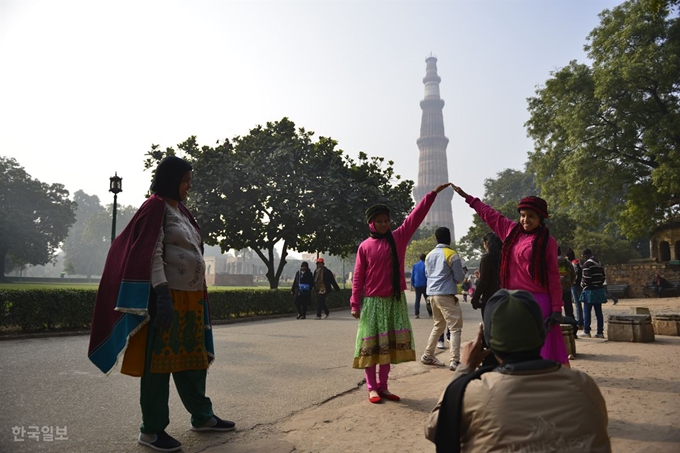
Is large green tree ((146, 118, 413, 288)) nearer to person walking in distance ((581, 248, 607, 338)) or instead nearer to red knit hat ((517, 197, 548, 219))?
person walking in distance ((581, 248, 607, 338))

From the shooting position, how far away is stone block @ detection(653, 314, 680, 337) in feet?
30.8

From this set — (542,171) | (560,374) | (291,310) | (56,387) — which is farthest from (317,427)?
(542,171)

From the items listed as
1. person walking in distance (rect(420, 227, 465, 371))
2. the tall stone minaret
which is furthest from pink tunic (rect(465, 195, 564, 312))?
the tall stone minaret

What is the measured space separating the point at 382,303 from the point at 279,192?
15.6 m

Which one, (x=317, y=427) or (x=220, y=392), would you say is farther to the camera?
(x=220, y=392)

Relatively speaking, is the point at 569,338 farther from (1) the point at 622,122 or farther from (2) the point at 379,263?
(1) the point at 622,122

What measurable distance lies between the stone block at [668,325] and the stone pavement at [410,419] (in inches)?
151

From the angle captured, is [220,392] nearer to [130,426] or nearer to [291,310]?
[130,426]

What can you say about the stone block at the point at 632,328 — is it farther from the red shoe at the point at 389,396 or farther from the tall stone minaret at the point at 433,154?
the tall stone minaret at the point at 433,154

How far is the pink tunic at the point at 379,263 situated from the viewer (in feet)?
15.2

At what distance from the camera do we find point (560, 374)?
5.71 ft

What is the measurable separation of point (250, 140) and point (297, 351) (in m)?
15.1

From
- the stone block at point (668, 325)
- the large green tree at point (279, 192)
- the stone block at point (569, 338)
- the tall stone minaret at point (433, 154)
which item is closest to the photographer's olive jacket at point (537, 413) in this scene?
the stone block at point (569, 338)

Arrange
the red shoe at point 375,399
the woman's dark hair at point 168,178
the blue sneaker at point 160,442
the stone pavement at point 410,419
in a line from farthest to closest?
the red shoe at point 375,399
the woman's dark hair at point 168,178
the stone pavement at point 410,419
the blue sneaker at point 160,442
